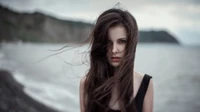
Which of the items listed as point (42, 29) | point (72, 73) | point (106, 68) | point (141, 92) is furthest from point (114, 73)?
point (42, 29)

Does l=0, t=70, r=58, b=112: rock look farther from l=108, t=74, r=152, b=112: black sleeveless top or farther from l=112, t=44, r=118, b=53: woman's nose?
l=112, t=44, r=118, b=53: woman's nose

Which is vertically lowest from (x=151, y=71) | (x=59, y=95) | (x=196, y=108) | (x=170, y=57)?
(x=59, y=95)

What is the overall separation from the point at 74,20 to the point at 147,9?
0.98m

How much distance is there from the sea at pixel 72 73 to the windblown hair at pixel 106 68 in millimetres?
2048

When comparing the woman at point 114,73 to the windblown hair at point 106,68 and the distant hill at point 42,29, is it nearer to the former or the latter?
the windblown hair at point 106,68

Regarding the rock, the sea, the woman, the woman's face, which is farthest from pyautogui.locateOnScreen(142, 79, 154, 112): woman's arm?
the rock

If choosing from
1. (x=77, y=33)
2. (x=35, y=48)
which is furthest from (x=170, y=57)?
(x=35, y=48)

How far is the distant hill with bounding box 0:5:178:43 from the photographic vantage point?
138 inches

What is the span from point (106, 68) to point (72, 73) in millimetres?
2259

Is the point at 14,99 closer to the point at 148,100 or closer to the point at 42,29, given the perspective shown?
the point at 42,29

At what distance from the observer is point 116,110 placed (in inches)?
52.4

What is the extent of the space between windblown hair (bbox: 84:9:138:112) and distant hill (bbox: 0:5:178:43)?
2220 millimetres

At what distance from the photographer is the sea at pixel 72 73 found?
3509mm

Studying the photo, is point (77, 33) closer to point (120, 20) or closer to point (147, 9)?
point (147, 9)
